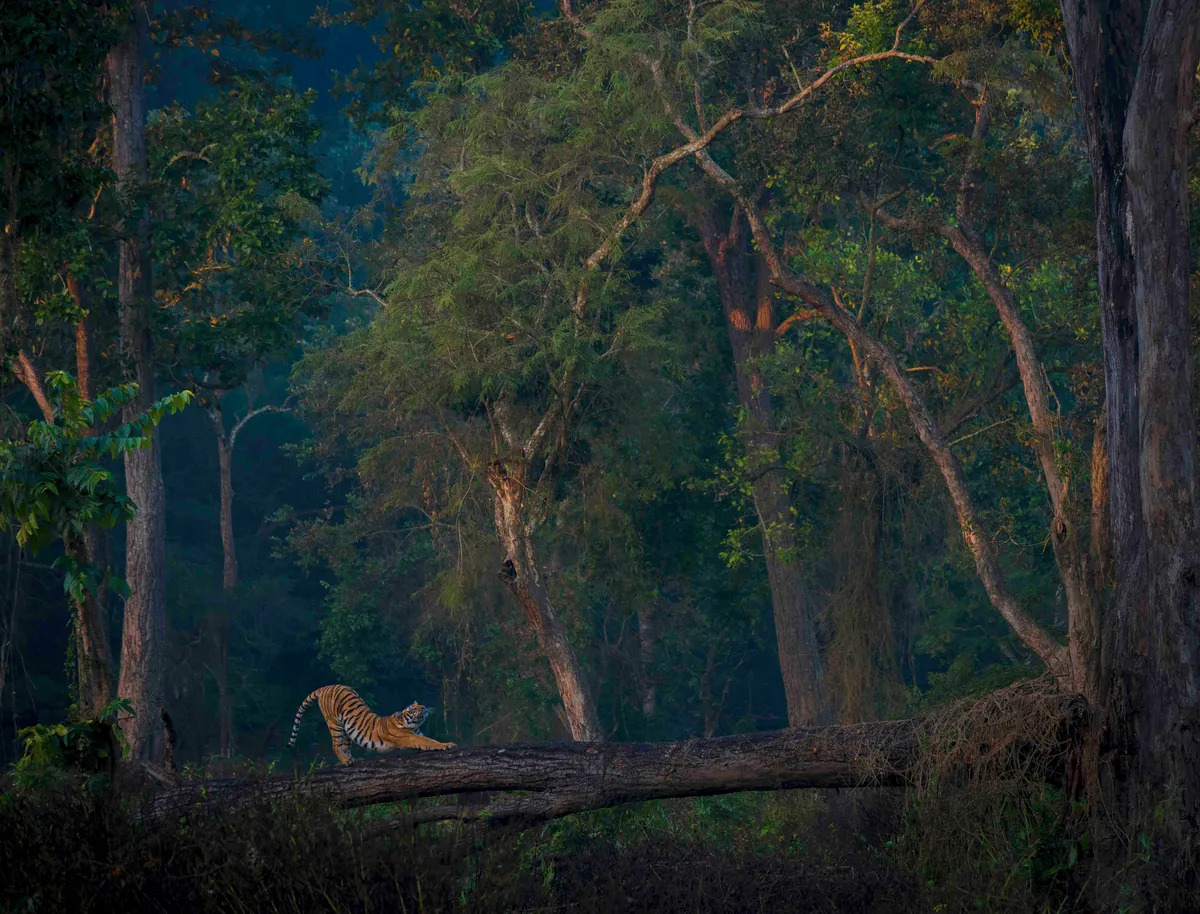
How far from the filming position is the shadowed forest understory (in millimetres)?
8898

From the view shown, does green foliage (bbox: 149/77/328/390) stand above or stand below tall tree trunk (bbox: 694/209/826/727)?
above

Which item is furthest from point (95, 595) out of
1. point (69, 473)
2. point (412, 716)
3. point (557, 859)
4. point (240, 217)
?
point (412, 716)

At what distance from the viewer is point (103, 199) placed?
18.3 metres

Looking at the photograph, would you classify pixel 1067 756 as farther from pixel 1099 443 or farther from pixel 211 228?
pixel 211 228

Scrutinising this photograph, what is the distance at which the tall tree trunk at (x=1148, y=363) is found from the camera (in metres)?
9.84

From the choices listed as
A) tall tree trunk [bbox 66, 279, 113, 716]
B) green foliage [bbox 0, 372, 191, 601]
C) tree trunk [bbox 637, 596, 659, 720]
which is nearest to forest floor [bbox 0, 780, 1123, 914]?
green foliage [bbox 0, 372, 191, 601]

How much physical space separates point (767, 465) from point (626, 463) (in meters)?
2.14

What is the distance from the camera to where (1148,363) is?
10.7 metres

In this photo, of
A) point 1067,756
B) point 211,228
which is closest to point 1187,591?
point 1067,756

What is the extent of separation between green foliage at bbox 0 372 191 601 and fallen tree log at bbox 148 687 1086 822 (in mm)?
2650

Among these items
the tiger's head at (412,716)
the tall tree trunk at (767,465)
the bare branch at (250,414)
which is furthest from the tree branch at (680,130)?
the bare branch at (250,414)

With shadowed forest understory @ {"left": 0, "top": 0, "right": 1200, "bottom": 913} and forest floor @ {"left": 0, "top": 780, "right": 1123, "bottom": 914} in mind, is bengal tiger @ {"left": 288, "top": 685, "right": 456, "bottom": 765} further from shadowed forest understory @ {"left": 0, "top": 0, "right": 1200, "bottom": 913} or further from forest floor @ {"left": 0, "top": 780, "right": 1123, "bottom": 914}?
forest floor @ {"left": 0, "top": 780, "right": 1123, "bottom": 914}

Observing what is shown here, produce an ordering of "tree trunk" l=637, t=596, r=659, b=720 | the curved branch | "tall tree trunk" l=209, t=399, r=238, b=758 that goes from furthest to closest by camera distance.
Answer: "tree trunk" l=637, t=596, r=659, b=720 < "tall tree trunk" l=209, t=399, r=238, b=758 < the curved branch

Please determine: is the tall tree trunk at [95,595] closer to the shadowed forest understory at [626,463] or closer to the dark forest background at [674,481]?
the shadowed forest understory at [626,463]
